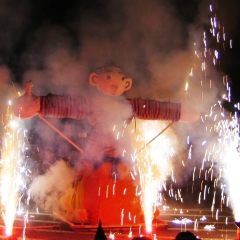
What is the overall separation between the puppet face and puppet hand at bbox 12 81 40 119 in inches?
38.2

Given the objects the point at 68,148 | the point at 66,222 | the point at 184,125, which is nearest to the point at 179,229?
the point at 66,222

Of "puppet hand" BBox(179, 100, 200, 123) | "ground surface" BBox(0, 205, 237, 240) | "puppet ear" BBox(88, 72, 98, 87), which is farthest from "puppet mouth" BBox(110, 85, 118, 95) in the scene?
"ground surface" BBox(0, 205, 237, 240)

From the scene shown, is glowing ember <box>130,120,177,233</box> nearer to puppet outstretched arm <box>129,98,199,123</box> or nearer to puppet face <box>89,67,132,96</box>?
puppet outstretched arm <box>129,98,199,123</box>

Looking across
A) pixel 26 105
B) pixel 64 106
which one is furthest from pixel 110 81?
pixel 26 105

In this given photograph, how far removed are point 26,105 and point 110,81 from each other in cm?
128

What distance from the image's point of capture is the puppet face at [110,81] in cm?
591

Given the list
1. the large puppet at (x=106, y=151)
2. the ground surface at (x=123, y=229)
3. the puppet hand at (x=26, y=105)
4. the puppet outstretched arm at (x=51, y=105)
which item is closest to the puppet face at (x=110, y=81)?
the large puppet at (x=106, y=151)

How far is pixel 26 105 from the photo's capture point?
5.54 m

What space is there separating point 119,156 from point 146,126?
1696mm

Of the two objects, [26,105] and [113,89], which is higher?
[113,89]

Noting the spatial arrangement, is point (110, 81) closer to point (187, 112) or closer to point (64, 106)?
point (64, 106)

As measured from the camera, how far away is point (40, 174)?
884 centimetres

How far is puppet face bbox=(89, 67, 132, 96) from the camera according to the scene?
5910 millimetres

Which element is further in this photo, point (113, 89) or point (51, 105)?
point (113, 89)
